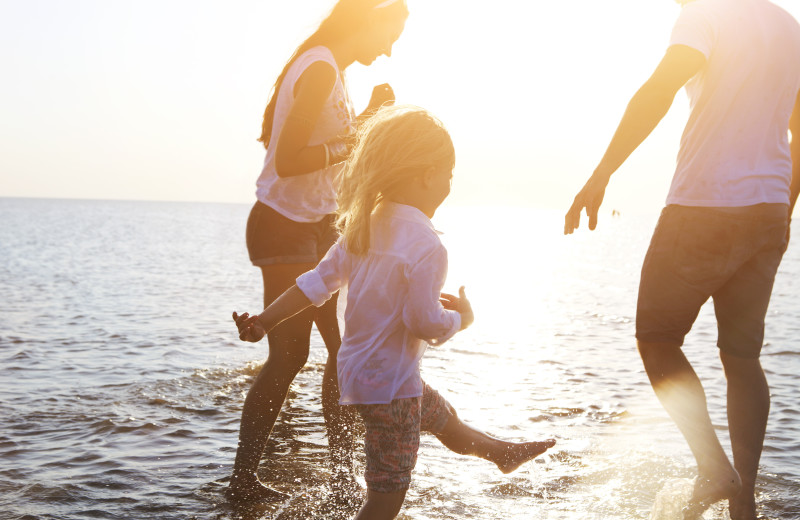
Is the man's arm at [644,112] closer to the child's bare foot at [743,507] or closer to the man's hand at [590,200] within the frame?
the man's hand at [590,200]

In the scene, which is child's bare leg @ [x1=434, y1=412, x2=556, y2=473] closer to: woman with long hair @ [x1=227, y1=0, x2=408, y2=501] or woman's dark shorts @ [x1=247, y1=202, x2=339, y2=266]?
woman with long hair @ [x1=227, y1=0, x2=408, y2=501]

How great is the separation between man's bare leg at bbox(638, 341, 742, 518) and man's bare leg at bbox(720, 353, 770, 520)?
2.5 inches

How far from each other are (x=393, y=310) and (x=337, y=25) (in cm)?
165

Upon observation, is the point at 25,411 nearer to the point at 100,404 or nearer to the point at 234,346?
the point at 100,404

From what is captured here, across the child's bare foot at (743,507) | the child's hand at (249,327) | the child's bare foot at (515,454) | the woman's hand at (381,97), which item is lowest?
the child's bare foot at (743,507)

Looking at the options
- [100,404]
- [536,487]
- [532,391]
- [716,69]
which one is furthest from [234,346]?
[716,69]

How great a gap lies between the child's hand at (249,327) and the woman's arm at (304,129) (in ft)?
3.08

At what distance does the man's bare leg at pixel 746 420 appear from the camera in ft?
10.4

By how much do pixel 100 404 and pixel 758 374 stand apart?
4.39 m

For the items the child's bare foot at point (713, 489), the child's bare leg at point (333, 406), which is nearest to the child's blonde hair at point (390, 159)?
the child's bare leg at point (333, 406)

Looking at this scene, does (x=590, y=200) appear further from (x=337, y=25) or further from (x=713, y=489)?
(x=337, y=25)

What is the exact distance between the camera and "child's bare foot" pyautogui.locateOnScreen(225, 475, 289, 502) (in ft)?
11.7

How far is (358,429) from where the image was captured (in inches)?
191

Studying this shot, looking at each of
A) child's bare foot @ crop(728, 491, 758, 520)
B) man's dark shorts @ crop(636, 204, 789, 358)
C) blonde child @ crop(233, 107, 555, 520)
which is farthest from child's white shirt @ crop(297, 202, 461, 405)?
child's bare foot @ crop(728, 491, 758, 520)
